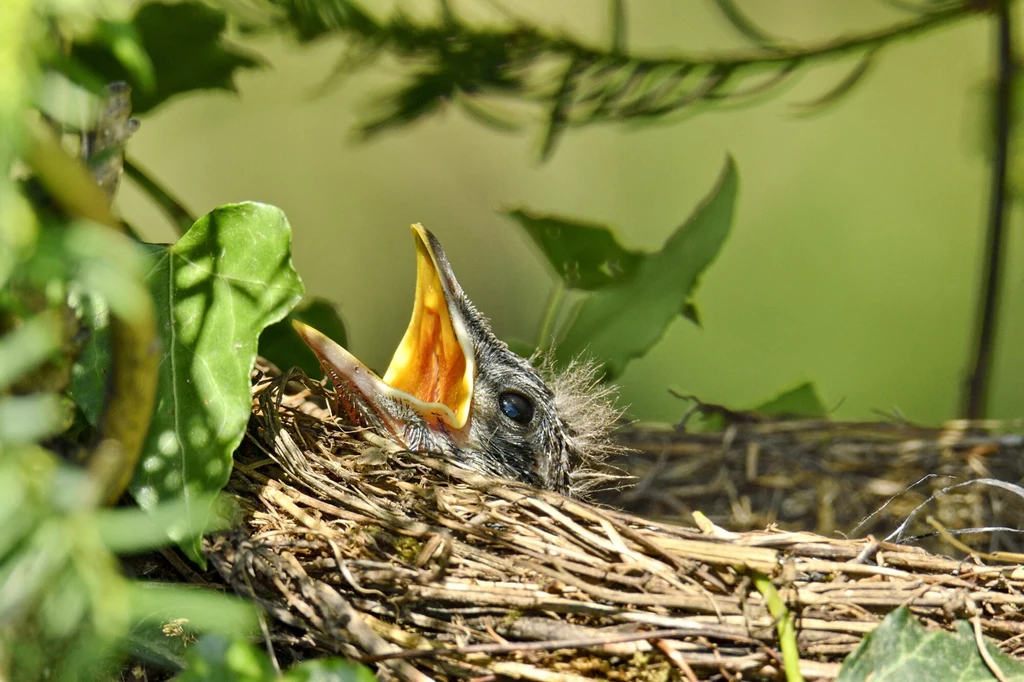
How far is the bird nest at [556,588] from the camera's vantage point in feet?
2.34

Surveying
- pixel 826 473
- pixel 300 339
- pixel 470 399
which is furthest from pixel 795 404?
pixel 300 339

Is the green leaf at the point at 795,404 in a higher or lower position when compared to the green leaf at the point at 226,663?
lower

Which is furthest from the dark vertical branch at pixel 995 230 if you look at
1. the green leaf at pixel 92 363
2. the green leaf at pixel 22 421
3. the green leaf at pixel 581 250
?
the green leaf at pixel 22 421

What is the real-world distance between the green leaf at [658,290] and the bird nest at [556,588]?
46cm

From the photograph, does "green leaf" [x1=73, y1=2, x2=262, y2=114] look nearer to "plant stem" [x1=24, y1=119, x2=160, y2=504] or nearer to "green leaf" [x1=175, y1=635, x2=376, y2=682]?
"plant stem" [x1=24, y1=119, x2=160, y2=504]

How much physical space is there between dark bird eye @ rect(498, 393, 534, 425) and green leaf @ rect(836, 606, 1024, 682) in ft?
2.20

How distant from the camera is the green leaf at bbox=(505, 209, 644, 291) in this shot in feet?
4.28

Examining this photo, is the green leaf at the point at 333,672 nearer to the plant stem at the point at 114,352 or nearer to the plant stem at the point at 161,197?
the plant stem at the point at 114,352

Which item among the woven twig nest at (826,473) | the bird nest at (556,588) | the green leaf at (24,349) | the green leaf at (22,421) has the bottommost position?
the woven twig nest at (826,473)

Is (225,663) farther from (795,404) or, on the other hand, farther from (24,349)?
(795,404)

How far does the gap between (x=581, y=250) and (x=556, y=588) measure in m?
0.69

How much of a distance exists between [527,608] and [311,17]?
2.97 feet

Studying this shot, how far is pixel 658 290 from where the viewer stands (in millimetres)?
1291

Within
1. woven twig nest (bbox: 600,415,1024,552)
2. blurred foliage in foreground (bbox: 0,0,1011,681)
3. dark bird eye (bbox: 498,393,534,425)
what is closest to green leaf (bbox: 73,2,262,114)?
blurred foliage in foreground (bbox: 0,0,1011,681)
